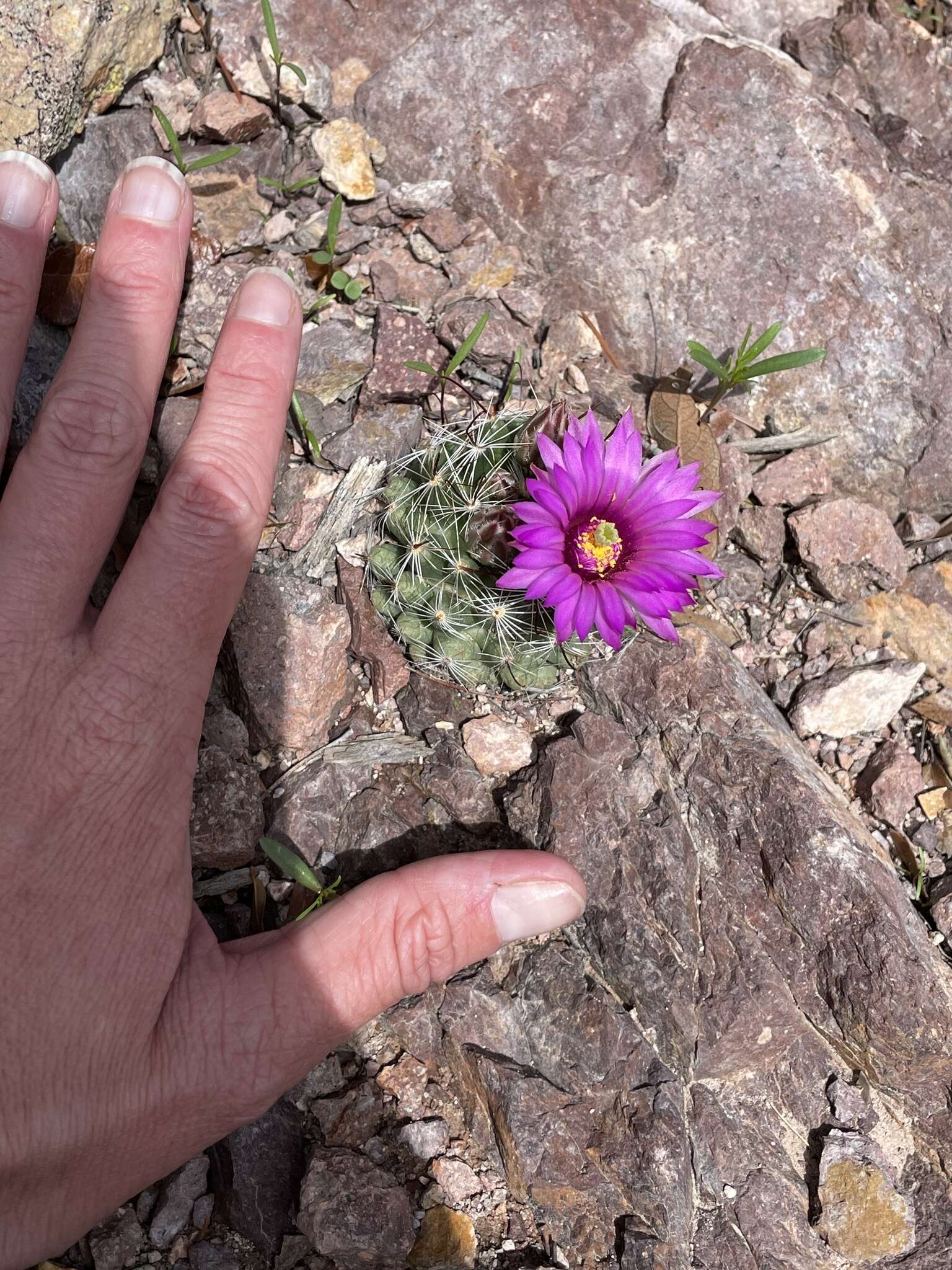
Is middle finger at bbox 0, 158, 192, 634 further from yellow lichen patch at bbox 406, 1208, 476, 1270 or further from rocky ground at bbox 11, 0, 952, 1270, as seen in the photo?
yellow lichen patch at bbox 406, 1208, 476, 1270

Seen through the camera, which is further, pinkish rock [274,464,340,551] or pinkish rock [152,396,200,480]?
pinkish rock [274,464,340,551]

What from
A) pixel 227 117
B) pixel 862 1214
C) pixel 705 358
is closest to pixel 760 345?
pixel 705 358

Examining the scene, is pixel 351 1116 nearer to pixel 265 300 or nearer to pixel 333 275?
pixel 265 300

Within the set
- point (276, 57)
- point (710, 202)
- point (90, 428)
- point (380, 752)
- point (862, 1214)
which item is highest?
point (276, 57)

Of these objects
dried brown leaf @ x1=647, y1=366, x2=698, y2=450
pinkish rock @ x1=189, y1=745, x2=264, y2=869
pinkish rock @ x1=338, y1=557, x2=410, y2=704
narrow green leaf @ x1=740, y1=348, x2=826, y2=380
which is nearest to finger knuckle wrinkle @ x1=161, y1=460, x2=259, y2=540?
pinkish rock @ x1=338, y1=557, x2=410, y2=704

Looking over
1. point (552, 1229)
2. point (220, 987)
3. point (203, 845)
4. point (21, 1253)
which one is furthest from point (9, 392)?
point (552, 1229)

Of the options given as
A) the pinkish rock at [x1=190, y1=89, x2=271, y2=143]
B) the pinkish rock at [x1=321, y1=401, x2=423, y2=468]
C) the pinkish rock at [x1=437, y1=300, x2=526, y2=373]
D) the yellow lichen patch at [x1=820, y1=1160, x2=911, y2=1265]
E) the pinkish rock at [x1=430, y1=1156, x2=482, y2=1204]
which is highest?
the pinkish rock at [x1=190, y1=89, x2=271, y2=143]
